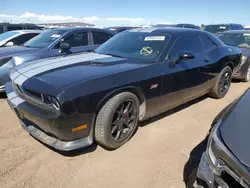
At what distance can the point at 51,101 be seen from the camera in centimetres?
241

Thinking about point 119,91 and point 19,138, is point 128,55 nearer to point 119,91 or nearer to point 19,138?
point 119,91

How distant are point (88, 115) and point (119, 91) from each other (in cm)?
52

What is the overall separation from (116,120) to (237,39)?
6.07 metres

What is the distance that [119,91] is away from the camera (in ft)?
9.17

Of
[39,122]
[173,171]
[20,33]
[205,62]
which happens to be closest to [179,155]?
[173,171]

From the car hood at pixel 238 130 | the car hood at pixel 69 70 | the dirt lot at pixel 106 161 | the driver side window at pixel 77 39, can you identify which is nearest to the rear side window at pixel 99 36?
the driver side window at pixel 77 39

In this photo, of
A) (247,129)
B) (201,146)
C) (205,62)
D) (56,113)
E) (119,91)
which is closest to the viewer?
(247,129)

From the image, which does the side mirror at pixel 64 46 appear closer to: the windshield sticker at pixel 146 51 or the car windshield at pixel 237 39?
the windshield sticker at pixel 146 51

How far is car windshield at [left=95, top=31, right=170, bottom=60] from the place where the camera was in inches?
137

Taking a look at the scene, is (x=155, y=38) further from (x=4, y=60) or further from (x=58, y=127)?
(x=4, y=60)

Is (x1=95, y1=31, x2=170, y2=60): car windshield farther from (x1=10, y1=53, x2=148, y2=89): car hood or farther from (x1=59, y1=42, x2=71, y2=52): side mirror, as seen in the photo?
(x1=59, y1=42, x2=71, y2=52): side mirror

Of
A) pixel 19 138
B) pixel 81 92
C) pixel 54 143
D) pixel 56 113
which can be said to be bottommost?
pixel 19 138

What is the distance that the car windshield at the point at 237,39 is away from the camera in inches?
276

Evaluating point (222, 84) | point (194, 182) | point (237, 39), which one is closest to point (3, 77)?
point (194, 182)
